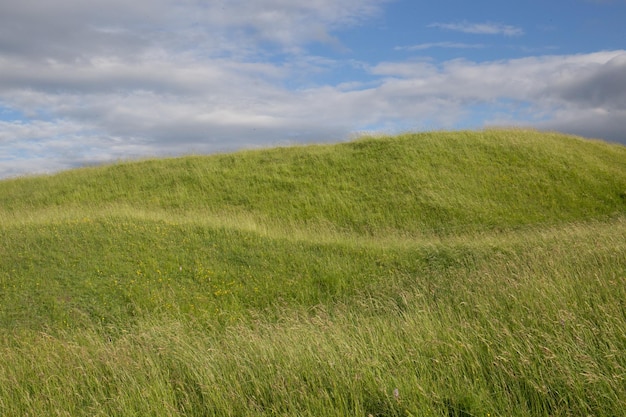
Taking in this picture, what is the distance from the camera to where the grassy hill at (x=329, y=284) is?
604 cm

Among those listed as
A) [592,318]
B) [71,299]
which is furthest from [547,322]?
[71,299]

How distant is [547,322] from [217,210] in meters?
21.3

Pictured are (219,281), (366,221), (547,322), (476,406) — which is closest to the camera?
(476,406)

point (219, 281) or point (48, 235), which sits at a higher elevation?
point (48, 235)

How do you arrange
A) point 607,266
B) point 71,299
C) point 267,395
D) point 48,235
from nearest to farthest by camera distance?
point 267,395 < point 607,266 < point 71,299 < point 48,235

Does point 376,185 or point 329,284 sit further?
point 376,185

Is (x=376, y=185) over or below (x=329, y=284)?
over

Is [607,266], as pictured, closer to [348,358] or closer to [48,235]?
[348,358]

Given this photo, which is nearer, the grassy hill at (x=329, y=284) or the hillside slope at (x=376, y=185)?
the grassy hill at (x=329, y=284)

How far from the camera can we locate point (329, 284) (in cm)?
1486

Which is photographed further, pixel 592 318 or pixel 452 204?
pixel 452 204

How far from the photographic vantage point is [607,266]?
10836 mm

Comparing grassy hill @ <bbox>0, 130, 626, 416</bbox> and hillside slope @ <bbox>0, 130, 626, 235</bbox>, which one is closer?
grassy hill @ <bbox>0, 130, 626, 416</bbox>

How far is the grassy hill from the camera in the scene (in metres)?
6.04
